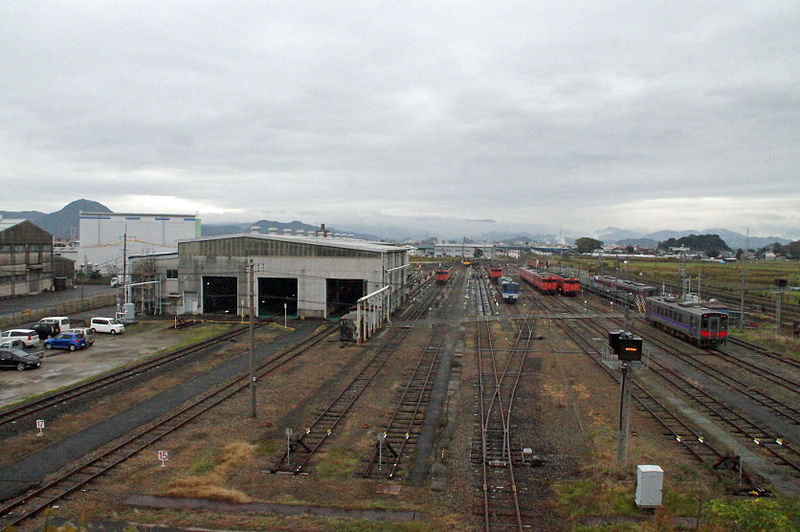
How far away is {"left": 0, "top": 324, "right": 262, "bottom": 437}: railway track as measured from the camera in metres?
17.0

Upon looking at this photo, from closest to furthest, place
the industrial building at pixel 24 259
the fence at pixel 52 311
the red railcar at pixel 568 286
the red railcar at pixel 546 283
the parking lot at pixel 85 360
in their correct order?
1. the parking lot at pixel 85 360
2. the fence at pixel 52 311
3. the industrial building at pixel 24 259
4. the red railcar at pixel 568 286
5. the red railcar at pixel 546 283

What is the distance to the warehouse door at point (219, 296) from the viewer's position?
4181 cm

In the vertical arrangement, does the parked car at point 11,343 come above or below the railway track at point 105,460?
above

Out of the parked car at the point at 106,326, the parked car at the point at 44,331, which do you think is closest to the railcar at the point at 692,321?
the parked car at the point at 106,326

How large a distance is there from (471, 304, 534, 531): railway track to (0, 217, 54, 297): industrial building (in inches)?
1972

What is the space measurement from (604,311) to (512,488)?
39160 millimetres

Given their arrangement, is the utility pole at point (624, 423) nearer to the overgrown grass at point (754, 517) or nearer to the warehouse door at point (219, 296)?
the overgrown grass at point (754, 517)

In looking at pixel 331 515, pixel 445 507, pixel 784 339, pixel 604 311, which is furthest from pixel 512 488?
pixel 604 311

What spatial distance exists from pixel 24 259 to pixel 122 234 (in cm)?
3750

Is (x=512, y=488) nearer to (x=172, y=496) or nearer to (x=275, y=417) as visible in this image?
(x=172, y=496)

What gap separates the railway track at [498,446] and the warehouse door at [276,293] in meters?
21.6

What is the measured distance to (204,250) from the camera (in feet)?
135

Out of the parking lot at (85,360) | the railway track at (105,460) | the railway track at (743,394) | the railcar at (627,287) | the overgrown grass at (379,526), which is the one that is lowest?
the parking lot at (85,360)

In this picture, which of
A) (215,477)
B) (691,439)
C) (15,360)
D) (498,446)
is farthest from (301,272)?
(691,439)
